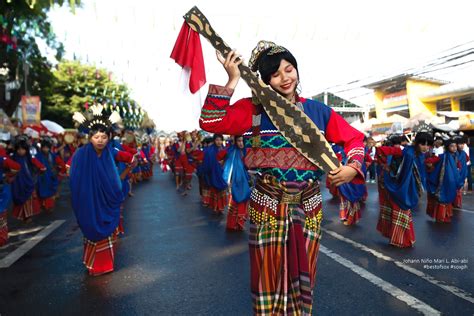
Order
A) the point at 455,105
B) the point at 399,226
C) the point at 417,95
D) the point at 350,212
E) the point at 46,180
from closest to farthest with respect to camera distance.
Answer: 1. the point at 399,226
2. the point at 350,212
3. the point at 46,180
4. the point at 455,105
5. the point at 417,95

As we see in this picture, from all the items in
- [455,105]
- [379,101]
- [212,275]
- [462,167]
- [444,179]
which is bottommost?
[212,275]

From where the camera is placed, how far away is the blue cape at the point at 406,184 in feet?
19.3

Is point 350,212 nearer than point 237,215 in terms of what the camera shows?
No

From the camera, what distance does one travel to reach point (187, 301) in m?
3.85

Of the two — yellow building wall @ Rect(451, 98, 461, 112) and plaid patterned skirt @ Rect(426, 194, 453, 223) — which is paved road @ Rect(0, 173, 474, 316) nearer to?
plaid patterned skirt @ Rect(426, 194, 453, 223)

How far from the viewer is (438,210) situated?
8.05m

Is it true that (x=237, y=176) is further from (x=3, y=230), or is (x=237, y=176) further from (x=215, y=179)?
(x=3, y=230)

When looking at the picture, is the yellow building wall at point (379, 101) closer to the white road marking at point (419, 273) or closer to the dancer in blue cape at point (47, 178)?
the dancer in blue cape at point (47, 178)

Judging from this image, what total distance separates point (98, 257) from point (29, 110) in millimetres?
17274

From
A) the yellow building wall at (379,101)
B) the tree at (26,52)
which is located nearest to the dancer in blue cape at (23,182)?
the tree at (26,52)

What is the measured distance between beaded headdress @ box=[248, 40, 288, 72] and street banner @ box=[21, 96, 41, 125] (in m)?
→ 19.7

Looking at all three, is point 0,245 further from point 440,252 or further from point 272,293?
point 440,252

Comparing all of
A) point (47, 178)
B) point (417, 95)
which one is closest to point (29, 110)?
point (47, 178)

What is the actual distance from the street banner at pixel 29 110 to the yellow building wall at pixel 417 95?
67.0 feet
